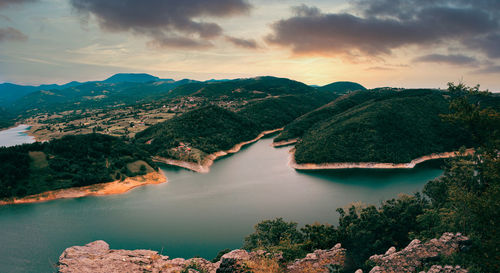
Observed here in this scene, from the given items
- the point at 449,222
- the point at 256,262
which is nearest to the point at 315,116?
the point at 449,222

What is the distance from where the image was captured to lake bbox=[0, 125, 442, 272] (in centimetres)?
3919

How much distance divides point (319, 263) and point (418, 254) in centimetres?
845

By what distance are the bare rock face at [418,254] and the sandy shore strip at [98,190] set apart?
6045 cm

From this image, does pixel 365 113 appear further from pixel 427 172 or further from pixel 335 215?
pixel 335 215

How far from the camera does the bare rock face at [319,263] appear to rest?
21.8 meters

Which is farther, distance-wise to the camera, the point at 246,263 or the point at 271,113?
the point at 271,113

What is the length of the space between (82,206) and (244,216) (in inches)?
1409

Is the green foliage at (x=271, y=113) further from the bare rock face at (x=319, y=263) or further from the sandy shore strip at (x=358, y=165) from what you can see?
the bare rock face at (x=319, y=263)

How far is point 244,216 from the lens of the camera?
1896 inches

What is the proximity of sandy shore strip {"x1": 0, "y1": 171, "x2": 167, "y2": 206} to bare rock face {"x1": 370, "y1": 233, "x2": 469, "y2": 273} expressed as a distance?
60.5 metres

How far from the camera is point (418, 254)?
21.3 m

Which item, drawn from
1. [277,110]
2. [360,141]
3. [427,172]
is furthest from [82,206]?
[277,110]

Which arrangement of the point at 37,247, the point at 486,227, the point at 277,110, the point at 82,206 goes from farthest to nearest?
the point at 277,110 < the point at 82,206 < the point at 37,247 < the point at 486,227

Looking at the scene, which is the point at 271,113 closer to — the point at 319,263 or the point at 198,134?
the point at 198,134
